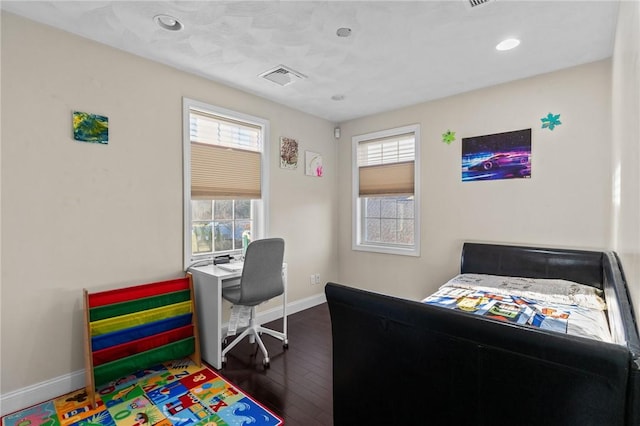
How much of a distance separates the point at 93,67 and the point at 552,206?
163 inches

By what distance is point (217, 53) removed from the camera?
255cm

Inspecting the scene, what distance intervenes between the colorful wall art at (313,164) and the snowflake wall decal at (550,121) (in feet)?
8.38

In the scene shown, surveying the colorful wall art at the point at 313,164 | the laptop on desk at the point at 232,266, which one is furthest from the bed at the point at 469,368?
the colorful wall art at the point at 313,164

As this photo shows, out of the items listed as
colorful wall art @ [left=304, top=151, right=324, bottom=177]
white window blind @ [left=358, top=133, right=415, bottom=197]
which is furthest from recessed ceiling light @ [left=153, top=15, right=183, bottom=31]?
white window blind @ [left=358, top=133, right=415, bottom=197]

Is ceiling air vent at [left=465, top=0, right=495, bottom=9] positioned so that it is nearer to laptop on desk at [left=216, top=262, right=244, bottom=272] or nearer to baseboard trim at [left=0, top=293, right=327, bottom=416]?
laptop on desk at [left=216, top=262, right=244, bottom=272]

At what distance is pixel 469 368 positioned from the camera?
3.80 feet

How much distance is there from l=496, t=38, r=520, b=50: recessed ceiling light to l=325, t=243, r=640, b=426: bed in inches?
70.2

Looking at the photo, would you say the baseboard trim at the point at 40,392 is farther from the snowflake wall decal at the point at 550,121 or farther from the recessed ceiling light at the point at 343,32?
the snowflake wall decal at the point at 550,121

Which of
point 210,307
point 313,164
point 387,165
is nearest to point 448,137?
point 387,165

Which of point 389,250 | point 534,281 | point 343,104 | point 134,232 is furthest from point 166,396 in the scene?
point 343,104

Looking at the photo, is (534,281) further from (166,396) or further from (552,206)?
(166,396)

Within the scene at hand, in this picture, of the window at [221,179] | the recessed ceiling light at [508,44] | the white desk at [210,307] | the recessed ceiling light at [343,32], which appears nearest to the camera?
the recessed ceiling light at [343,32]

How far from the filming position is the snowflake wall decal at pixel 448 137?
3540 mm

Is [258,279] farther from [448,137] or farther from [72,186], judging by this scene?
[448,137]
